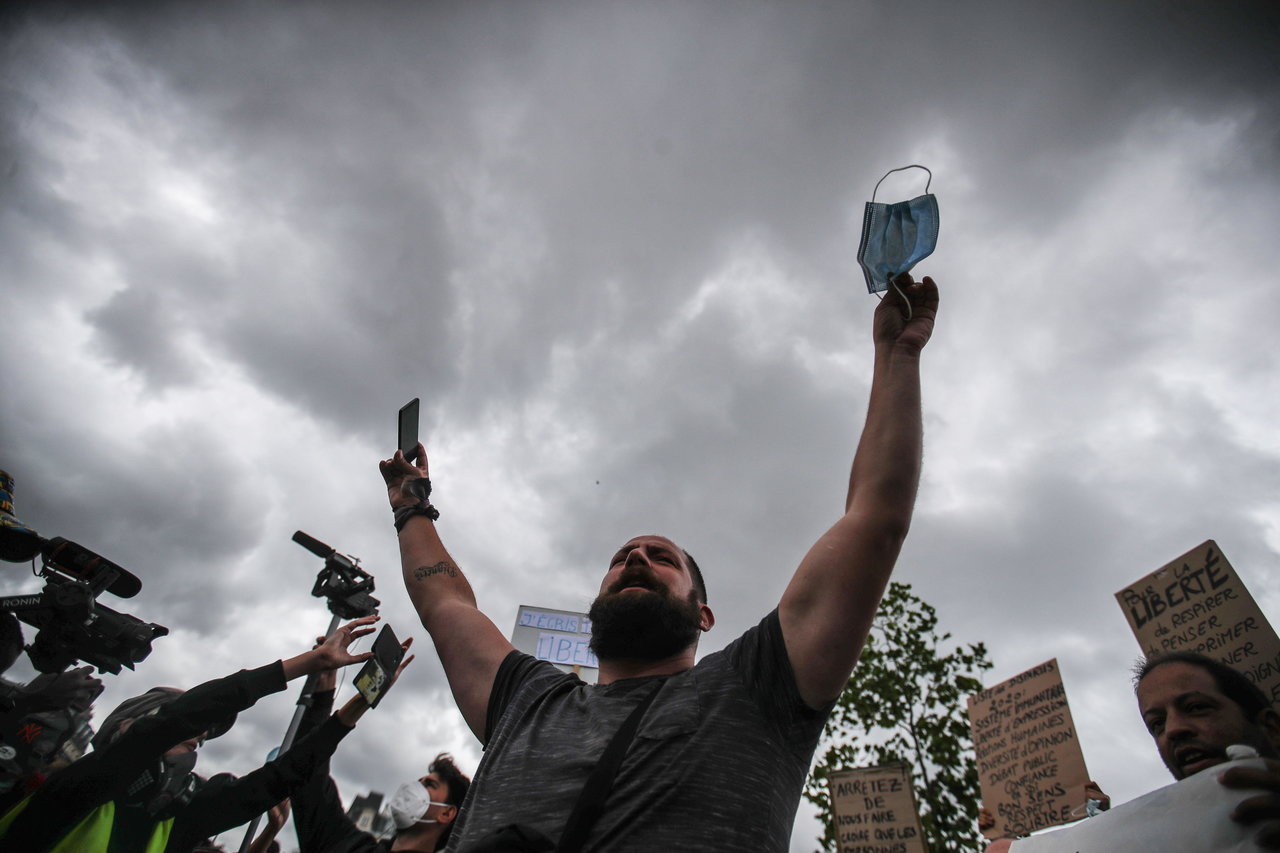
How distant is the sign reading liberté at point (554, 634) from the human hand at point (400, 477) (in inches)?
285

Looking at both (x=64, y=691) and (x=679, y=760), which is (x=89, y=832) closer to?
(x=64, y=691)

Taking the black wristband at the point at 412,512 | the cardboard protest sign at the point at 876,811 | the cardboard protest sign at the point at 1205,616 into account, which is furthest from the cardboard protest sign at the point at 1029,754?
the black wristband at the point at 412,512

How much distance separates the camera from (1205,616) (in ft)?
11.8

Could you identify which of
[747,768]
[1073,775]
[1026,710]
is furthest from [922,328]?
[1026,710]

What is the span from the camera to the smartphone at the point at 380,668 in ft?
11.3

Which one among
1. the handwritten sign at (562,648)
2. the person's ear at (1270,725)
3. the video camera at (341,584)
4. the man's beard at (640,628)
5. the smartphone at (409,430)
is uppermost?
the handwritten sign at (562,648)

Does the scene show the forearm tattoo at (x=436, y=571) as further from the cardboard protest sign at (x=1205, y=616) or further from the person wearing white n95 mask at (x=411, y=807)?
the cardboard protest sign at (x=1205, y=616)

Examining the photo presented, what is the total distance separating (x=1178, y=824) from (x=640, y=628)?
1.54 metres

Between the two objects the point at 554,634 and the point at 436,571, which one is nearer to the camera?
the point at 436,571

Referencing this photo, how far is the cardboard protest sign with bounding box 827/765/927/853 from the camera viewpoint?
662cm

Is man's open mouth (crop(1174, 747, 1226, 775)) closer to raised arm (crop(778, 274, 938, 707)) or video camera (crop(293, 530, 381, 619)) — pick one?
raised arm (crop(778, 274, 938, 707))

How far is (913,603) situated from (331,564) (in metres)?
12.0

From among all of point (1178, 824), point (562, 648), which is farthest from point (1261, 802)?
point (562, 648)

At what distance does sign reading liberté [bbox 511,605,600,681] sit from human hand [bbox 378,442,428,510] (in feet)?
23.7
